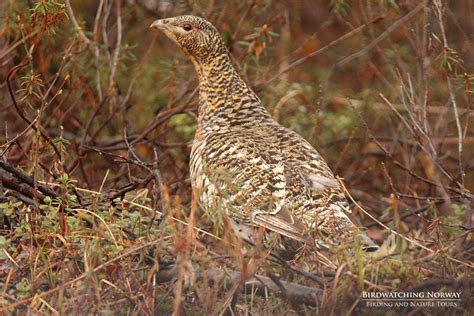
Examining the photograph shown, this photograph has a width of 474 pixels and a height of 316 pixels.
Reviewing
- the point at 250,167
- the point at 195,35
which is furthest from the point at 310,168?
the point at 195,35

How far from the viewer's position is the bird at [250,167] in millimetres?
4566

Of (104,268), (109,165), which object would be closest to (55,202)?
(104,268)

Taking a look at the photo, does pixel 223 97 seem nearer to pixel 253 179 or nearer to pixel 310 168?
pixel 310 168

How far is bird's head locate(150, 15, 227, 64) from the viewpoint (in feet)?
19.5

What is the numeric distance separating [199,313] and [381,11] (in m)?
3.74

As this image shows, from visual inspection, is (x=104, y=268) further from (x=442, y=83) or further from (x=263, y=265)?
(x=442, y=83)

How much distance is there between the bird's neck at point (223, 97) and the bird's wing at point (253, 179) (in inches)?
16.8

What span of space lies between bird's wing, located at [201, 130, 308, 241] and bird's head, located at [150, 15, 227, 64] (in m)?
0.83

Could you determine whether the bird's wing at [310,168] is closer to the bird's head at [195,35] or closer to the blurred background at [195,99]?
the blurred background at [195,99]

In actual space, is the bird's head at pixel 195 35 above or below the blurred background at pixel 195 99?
above

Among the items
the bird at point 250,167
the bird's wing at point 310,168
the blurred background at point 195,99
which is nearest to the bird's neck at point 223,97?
the bird at point 250,167

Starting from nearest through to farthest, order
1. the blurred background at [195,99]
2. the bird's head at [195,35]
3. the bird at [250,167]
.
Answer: the bird at [250,167] < the bird's head at [195,35] < the blurred background at [195,99]

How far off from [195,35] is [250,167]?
136cm

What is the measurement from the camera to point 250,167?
16.2 ft
